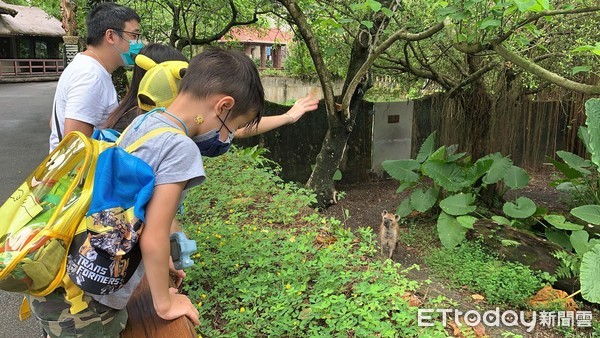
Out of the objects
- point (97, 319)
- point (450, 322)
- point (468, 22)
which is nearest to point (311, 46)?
point (468, 22)

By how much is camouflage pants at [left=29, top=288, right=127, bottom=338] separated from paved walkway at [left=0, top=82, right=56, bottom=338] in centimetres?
194

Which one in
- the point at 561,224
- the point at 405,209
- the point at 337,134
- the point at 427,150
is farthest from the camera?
the point at 427,150

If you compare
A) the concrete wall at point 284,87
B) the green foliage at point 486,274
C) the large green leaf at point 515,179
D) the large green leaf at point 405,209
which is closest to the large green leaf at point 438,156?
the large green leaf at point 405,209

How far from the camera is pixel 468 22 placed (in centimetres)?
428

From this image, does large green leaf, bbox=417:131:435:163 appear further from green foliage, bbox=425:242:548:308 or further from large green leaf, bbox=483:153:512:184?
green foliage, bbox=425:242:548:308

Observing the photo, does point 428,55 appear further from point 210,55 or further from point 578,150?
point 210,55

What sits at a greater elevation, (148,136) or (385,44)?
(385,44)

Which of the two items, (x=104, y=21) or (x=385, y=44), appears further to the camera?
(x=385, y=44)

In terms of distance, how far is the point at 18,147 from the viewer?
335 inches

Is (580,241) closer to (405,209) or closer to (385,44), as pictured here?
(405,209)

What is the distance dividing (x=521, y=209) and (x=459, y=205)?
0.79 meters

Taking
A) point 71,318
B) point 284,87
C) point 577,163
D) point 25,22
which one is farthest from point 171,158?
point 25,22

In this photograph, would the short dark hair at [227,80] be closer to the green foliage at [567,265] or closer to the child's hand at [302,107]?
the child's hand at [302,107]

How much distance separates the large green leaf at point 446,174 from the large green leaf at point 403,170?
399mm
